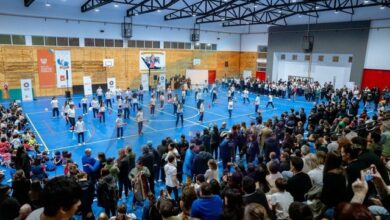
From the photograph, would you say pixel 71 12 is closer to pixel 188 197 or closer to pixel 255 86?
pixel 255 86

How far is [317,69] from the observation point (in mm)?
32688

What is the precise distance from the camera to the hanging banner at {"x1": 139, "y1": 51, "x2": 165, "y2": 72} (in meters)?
31.7

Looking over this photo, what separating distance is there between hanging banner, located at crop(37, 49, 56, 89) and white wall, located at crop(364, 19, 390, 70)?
102 feet

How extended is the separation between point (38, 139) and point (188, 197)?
42.5 feet

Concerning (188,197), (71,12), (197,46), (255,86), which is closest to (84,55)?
(71,12)

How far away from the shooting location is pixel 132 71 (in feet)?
103

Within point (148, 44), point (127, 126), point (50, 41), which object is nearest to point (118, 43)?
point (148, 44)

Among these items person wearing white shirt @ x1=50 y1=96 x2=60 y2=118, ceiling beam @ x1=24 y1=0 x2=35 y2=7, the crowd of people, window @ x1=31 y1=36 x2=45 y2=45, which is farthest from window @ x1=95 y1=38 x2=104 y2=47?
the crowd of people

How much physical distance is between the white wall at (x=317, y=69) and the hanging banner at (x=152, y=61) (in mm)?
15065

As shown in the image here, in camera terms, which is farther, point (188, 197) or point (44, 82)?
point (44, 82)

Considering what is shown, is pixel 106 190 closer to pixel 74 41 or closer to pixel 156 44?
pixel 74 41

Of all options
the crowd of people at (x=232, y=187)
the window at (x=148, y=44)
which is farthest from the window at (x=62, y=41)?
the crowd of people at (x=232, y=187)

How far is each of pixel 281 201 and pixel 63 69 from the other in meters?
26.9

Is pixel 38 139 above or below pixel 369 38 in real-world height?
below
